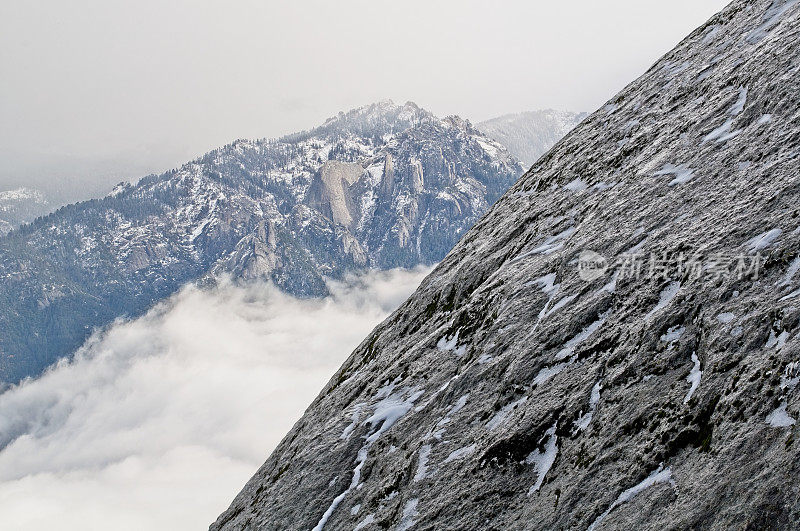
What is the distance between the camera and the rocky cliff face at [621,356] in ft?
33.2

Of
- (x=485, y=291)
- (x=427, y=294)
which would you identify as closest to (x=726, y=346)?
(x=485, y=291)

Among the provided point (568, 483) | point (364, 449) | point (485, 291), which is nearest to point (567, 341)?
point (568, 483)

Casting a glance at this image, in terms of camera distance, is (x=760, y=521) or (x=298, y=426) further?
(x=298, y=426)

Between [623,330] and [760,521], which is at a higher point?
[623,330]

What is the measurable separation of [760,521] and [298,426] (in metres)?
21.1

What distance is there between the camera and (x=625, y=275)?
14836 millimetres

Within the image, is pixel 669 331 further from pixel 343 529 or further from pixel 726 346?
pixel 343 529

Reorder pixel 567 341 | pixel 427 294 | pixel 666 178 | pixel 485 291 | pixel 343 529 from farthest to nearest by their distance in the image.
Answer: pixel 427 294 < pixel 485 291 < pixel 666 178 < pixel 343 529 < pixel 567 341

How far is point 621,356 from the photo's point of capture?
12781mm

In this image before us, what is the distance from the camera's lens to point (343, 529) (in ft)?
53.2

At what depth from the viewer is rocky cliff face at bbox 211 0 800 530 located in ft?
33.2

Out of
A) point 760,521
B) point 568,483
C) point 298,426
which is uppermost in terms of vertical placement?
point 298,426

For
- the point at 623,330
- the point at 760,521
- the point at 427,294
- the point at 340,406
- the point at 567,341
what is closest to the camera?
the point at 760,521

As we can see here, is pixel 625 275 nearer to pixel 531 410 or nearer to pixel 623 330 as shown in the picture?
pixel 623 330
